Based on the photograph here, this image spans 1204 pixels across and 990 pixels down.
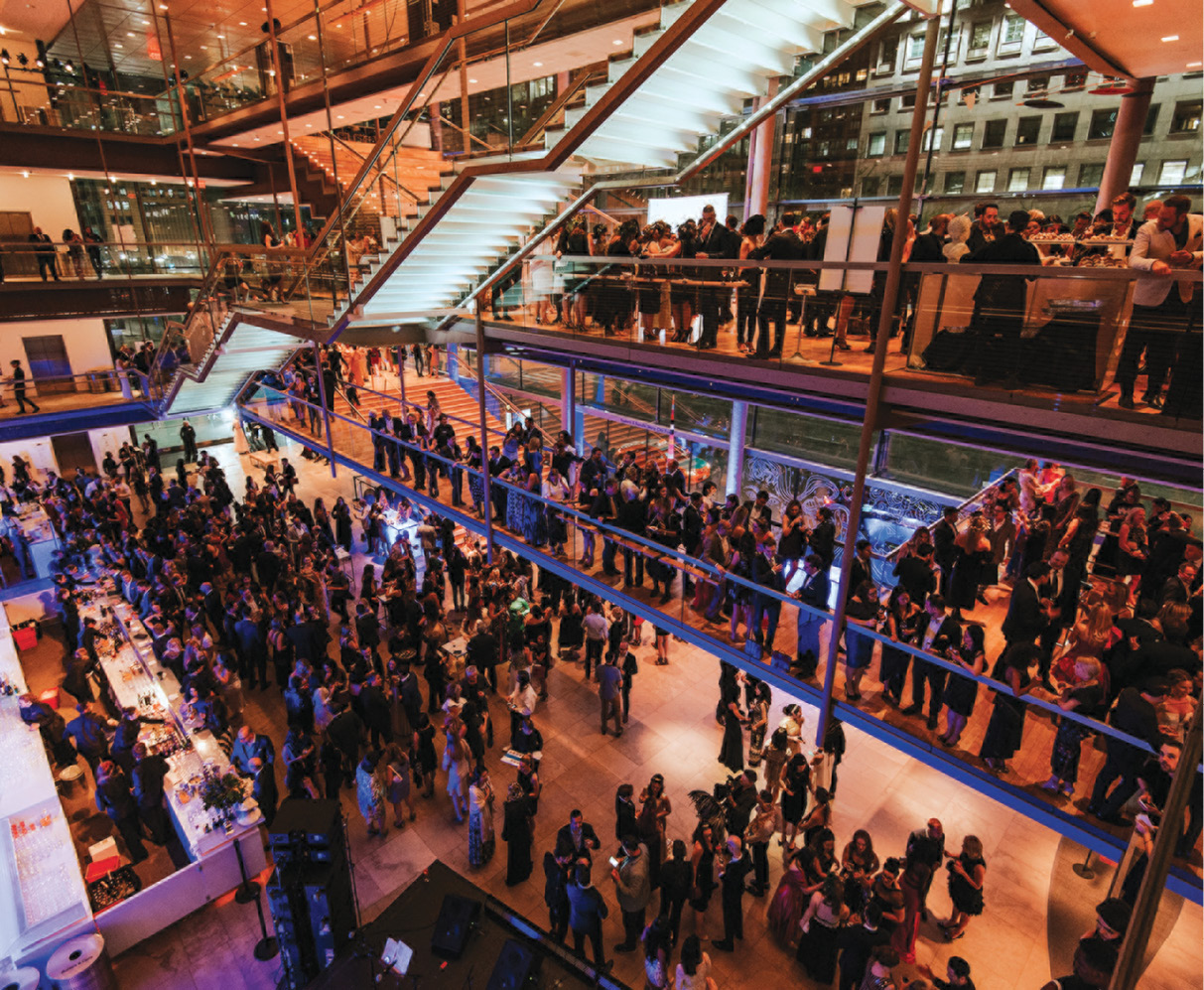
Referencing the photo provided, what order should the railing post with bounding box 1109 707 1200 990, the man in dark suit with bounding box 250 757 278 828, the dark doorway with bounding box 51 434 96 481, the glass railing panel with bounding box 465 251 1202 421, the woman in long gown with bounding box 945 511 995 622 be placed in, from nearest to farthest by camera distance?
the railing post with bounding box 1109 707 1200 990 < the glass railing panel with bounding box 465 251 1202 421 < the woman in long gown with bounding box 945 511 995 622 < the man in dark suit with bounding box 250 757 278 828 < the dark doorway with bounding box 51 434 96 481

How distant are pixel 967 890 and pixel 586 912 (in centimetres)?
374

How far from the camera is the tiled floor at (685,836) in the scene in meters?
6.91

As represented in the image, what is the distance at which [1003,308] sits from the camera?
546 cm

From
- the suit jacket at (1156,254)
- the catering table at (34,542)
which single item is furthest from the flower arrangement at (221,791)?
the suit jacket at (1156,254)

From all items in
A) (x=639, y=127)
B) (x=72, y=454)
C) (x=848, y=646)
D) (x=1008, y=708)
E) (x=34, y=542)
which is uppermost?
(x=639, y=127)

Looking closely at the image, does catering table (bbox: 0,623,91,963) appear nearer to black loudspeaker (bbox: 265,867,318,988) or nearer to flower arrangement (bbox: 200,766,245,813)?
flower arrangement (bbox: 200,766,245,813)

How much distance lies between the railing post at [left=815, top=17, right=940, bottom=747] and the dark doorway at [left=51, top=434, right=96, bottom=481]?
77.5 feet

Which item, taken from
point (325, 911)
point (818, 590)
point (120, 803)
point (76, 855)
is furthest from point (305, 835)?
point (818, 590)

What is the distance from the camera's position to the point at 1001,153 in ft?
40.8

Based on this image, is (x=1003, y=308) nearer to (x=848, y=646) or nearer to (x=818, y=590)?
(x=818, y=590)

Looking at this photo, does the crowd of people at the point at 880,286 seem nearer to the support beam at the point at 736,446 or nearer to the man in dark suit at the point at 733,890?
the support beam at the point at 736,446

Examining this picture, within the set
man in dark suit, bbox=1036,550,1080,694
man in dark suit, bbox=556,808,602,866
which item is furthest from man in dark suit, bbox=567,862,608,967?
man in dark suit, bbox=1036,550,1080,694

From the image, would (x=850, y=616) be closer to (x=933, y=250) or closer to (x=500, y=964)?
(x=933, y=250)

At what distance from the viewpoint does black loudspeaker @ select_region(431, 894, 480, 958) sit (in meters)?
6.33
